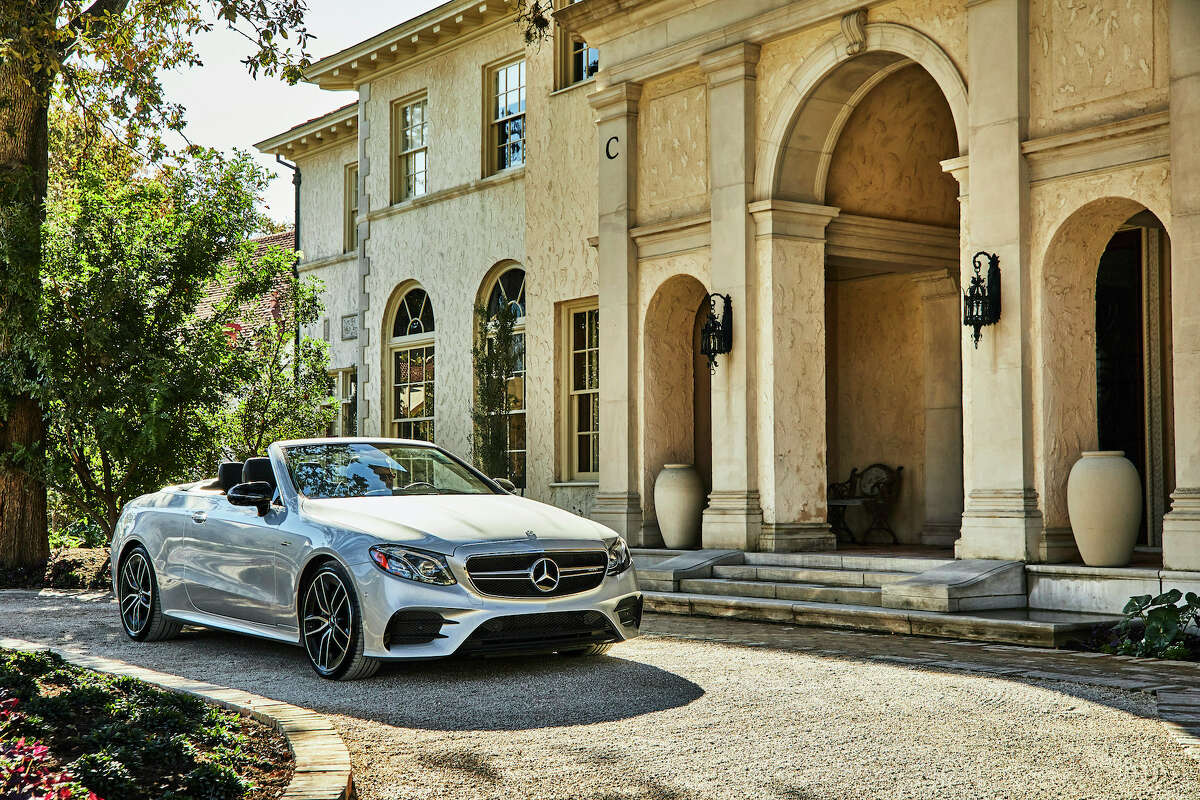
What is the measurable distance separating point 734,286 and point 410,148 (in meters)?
10.2

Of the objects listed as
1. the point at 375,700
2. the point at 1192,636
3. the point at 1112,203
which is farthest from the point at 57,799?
the point at 1112,203

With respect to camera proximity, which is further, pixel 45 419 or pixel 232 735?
pixel 45 419

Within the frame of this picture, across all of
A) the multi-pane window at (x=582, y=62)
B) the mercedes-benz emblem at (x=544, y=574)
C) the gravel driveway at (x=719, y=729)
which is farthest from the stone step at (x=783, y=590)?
the multi-pane window at (x=582, y=62)

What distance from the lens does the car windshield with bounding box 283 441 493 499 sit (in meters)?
8.55

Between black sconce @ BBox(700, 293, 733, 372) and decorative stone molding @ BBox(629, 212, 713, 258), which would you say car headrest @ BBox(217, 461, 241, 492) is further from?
decorative stone molding @ BBox(629, 212, 713, 258)

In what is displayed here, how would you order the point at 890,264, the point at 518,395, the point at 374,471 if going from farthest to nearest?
the point at 518,395 < the point at 890,264 < the point at 374,471

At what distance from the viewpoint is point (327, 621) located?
7.70 metres

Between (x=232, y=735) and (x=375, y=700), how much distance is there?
1.60 m

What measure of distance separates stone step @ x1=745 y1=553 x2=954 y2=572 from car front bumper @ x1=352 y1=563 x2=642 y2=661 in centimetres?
503

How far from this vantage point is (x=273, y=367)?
16844mm

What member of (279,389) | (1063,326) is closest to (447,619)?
(1063,326)

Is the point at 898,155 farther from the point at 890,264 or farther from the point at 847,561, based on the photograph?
the point at 847,561

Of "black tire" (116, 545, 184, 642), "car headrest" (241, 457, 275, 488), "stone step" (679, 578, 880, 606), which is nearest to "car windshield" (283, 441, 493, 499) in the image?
"car headrest" (241, 457, 275, 488)

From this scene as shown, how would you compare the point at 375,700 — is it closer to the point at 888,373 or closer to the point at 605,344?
the point at 605,344
